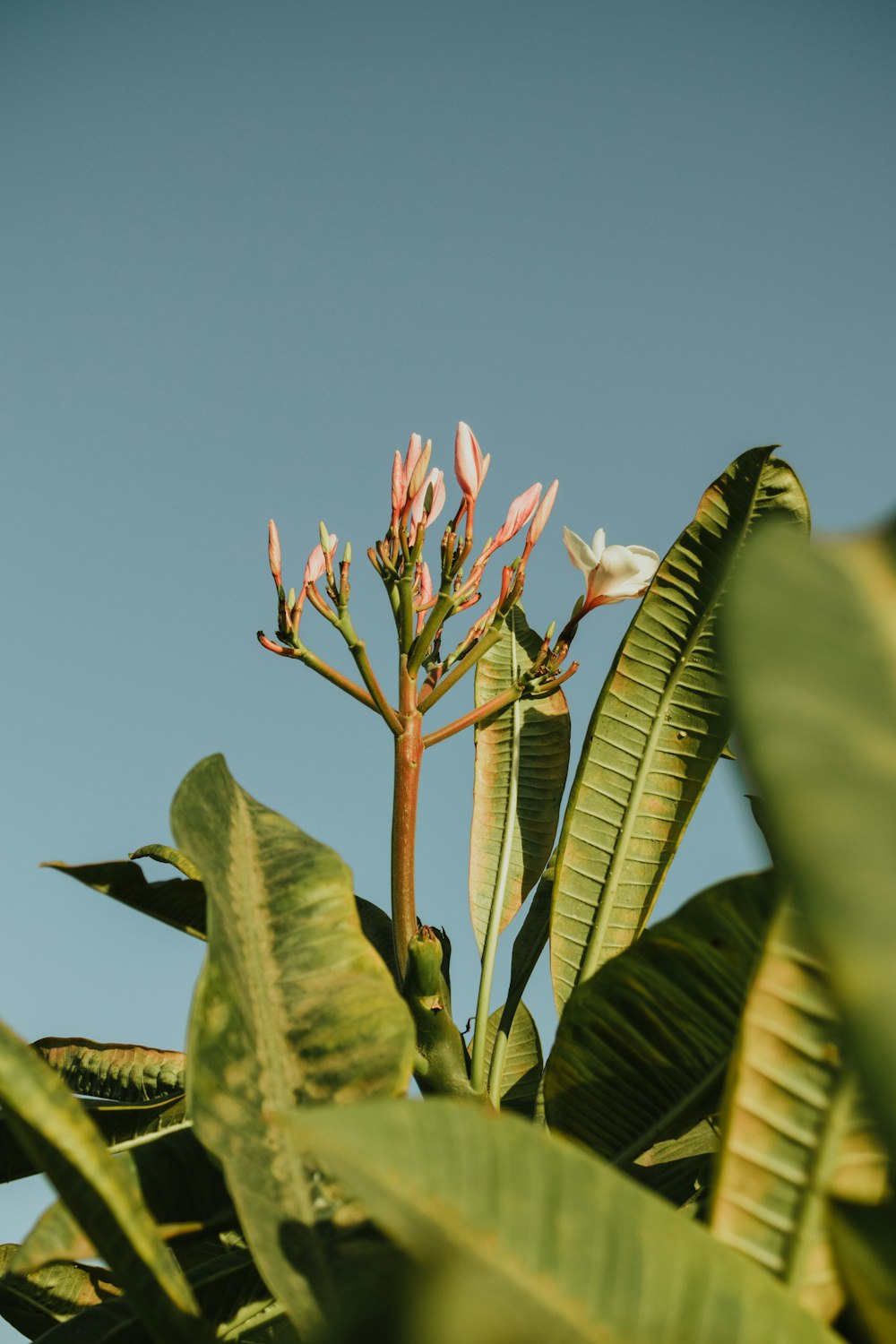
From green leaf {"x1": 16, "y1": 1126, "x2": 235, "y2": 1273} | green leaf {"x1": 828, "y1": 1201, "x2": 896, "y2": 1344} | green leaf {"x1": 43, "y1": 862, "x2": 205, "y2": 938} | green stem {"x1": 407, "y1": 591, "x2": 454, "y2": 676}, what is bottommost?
green leaf {"x1": 16, "y1": 1126, "x2": 235, "y2": 1273}

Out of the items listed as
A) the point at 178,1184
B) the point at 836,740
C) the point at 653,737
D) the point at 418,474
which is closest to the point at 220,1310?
the point at 178,1184

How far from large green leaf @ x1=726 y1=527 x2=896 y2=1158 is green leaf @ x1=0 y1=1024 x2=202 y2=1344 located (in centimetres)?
39

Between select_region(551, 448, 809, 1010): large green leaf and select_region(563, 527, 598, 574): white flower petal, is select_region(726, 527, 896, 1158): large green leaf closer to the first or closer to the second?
select_region(551, 448, 809, 1010): large green leaf

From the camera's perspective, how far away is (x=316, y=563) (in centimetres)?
149

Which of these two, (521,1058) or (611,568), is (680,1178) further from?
(611,568)

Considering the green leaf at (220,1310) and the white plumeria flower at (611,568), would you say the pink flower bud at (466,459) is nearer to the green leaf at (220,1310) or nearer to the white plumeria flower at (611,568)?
the white plumeria flower at (611,568)

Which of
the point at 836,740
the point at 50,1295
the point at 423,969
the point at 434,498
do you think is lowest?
the point at 50,1295

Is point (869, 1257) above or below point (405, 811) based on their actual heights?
below

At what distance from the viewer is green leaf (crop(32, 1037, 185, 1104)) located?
111cm

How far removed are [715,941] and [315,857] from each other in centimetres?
27

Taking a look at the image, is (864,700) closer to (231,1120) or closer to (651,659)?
(231,1120)

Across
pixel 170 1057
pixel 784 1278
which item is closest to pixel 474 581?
pixel 170 1057

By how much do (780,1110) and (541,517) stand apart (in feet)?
3.77

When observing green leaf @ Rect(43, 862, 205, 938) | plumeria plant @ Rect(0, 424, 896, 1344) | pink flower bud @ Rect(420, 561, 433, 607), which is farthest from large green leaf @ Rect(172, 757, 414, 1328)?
pink flower bud @ Rect(420, 561, 433, 607)
